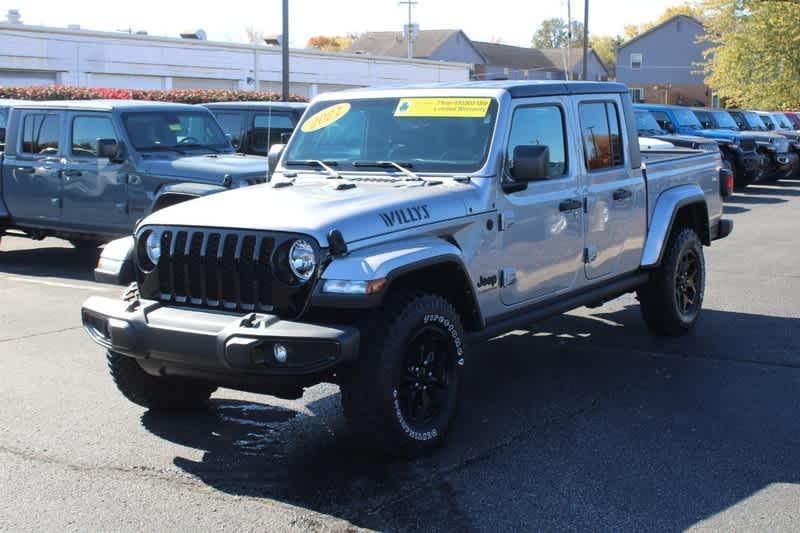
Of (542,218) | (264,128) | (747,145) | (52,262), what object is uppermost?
(747,145)

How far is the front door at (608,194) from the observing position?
7.15m

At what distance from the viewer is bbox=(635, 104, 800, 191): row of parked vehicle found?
2295cm

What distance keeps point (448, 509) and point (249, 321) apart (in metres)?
1.29

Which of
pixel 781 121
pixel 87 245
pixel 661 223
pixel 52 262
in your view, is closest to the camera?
pixel 661 223

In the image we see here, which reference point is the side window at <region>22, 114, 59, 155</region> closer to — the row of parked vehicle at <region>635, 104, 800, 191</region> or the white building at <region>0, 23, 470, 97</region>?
the row of parked vehicle at <region>635, 104, 800, 191</region>

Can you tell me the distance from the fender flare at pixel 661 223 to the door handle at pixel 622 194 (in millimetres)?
472

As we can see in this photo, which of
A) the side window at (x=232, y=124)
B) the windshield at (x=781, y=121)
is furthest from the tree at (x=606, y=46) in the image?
the side window at (x=232, y=124)

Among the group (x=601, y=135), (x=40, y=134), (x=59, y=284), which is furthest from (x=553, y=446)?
(x=40, y=134)

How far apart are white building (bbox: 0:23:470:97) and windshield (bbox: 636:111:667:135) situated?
60.2ft

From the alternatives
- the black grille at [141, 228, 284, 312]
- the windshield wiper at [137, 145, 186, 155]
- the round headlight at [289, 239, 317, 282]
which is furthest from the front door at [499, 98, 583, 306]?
the windshield wiper at [137, 145, 186, 155]

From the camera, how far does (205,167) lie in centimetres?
1115

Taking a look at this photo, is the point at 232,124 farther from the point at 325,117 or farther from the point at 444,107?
the point at 444,107

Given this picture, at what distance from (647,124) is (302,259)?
1795 centimetres

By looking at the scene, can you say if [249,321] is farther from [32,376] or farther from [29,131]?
[29,131]
